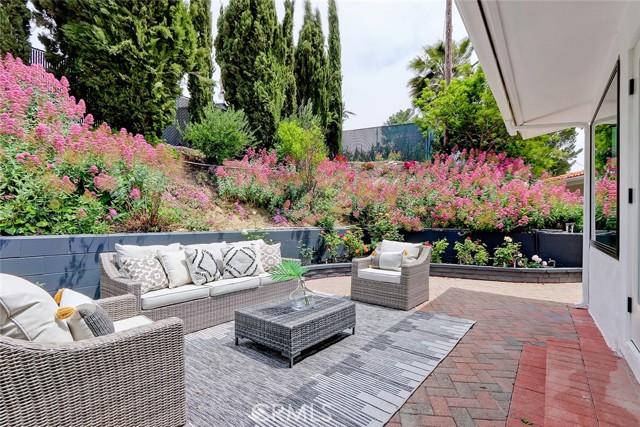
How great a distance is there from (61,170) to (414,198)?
21.3ft

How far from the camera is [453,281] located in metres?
6.19

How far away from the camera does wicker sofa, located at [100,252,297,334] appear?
3234 millimetres

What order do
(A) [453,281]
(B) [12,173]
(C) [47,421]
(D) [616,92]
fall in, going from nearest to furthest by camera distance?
(C) [47,421] < (D) [616,92] < (B) [12,173] < (A) [453,281]

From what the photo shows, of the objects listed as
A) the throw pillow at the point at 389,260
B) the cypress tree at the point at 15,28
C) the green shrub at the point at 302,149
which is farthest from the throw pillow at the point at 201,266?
the cypress tree at the point at 15,28

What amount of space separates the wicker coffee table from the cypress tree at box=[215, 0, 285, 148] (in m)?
6.69

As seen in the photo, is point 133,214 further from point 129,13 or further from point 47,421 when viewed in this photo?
point 129,13

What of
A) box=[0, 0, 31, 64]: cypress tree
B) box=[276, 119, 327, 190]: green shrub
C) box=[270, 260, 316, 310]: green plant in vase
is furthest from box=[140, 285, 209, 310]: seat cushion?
box=[0, 0, 31, 64]: cypress tree

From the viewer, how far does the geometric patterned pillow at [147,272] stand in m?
3.41

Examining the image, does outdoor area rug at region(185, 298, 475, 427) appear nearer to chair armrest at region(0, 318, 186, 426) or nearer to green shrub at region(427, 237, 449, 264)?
chair armrest at region(0, 318, 186, 426)

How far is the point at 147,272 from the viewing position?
348 centimetres

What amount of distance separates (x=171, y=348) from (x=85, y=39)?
22.6 ft

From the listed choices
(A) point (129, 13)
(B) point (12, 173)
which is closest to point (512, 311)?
(B) point (12, 173)

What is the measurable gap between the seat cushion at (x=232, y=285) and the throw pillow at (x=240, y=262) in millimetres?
79

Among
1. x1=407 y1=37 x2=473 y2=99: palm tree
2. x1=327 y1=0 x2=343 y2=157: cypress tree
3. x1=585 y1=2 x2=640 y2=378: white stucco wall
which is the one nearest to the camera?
x1=585 y1=2 x2=640 y2=378: white stucco wall
